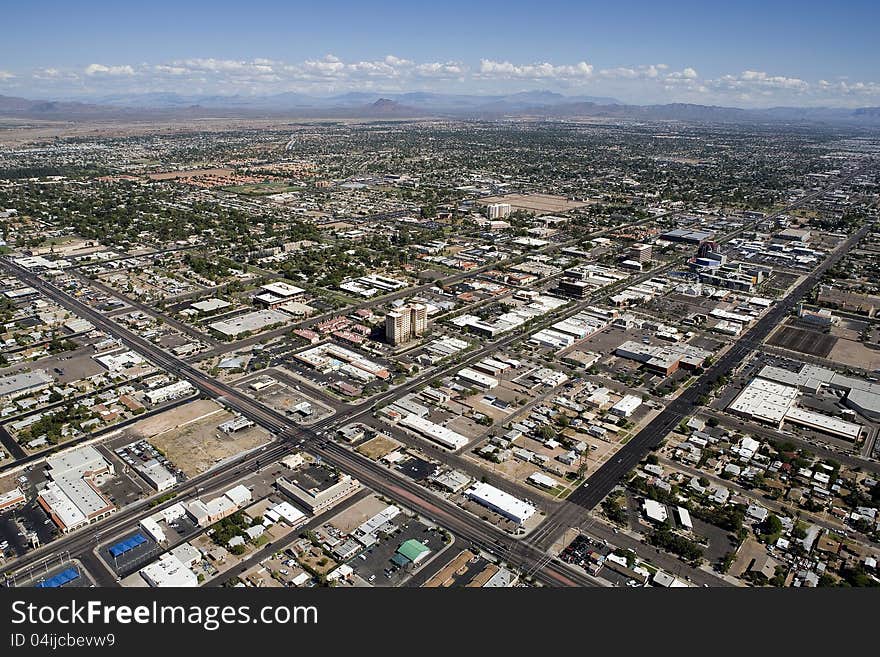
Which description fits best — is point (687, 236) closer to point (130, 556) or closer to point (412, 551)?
point (412, 551)

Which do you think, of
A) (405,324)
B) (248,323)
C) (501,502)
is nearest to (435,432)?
(501,502)

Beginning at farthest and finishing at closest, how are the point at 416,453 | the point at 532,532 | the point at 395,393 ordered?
1. the point at 395,393
2. the point at 416,453
3. the point at 532,532

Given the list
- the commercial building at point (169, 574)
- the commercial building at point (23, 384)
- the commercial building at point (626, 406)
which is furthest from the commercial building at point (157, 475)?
the commercial building at point (626, 406)

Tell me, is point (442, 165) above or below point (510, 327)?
above

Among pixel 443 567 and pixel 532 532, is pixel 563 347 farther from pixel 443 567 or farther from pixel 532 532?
pixel 443 567

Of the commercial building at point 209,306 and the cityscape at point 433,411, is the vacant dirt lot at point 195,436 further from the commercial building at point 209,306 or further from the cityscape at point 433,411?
the commercial building at point 209,306

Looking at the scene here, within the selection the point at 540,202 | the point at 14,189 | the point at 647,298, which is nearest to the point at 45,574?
the point at 647,298

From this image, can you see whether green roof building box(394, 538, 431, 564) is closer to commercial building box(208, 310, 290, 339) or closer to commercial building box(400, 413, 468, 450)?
commercial building box(400, 413, 468, 450)
